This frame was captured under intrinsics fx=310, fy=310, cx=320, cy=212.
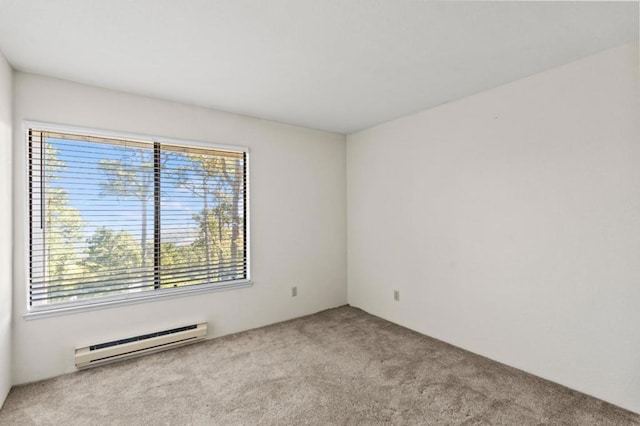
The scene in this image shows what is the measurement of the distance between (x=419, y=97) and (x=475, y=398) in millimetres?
2533

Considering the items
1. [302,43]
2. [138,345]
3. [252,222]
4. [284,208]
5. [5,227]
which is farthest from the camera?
[284,208]

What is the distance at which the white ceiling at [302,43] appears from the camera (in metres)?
1.69

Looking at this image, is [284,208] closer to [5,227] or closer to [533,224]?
[5,227]

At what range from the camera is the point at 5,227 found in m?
2.22

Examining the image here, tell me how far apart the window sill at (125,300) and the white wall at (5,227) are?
7.9 inches

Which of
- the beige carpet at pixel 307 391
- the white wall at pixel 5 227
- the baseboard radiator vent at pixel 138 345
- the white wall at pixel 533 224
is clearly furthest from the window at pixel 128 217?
the white wall at pixel 533 224

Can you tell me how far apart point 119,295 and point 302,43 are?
2632 millimetres

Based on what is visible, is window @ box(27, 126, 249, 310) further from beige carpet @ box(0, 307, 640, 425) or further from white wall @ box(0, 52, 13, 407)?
beige carpet @ box(0, 307, 640, 425)

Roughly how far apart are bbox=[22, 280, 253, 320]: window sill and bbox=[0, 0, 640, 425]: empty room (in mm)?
17

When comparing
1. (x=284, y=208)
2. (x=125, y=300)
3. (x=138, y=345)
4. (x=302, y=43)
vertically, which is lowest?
(x=138, y=345)

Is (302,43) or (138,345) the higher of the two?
(302,43)

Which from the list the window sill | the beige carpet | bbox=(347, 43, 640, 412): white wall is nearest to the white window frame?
the window sill

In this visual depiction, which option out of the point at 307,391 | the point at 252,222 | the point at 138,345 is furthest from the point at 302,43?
the point at 138,345

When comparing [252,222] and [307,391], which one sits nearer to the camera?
[307,391]
